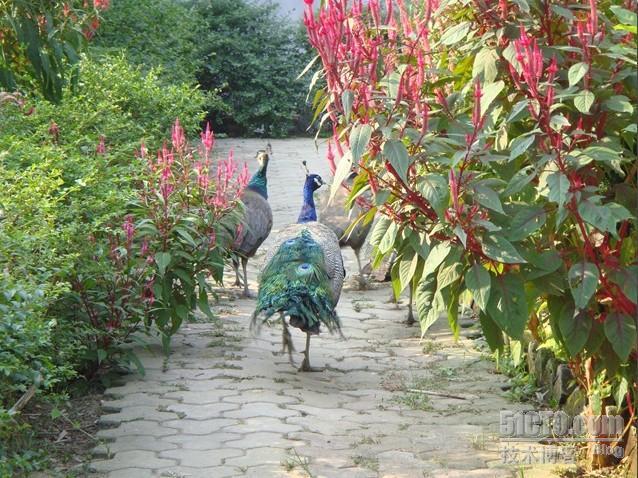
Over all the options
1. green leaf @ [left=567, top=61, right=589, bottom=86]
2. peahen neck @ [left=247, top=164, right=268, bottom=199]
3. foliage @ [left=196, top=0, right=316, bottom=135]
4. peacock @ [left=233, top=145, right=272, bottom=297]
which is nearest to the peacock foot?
peacock @ [left=233, top=145, right=272, bottom=297]

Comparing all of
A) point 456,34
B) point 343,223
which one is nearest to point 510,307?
point 456,34

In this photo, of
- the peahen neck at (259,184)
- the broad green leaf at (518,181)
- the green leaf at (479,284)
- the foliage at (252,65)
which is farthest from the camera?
the foliage at (252,65)

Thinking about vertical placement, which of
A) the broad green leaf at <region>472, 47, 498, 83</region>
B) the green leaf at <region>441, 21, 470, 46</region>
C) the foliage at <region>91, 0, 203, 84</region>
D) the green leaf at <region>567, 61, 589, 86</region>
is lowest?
the green leaf at <region>567, 61, 589, 86</region>

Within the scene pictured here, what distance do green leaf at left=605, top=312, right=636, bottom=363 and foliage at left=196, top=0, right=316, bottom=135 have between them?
1759 cm

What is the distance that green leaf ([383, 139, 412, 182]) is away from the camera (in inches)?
157

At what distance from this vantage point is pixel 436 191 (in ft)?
13.5

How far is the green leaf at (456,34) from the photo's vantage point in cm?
437

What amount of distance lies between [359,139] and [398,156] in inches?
6.7

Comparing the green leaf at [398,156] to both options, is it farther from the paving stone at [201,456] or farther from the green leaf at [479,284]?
the paving stone at [201,456]

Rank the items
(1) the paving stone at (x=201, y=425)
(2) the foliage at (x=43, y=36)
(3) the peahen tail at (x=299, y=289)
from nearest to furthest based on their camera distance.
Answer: (2) the foliage at (x=43, y=36), (1) the paving stone at (x=201, y=425), (3) the peahen tail at (x=299, y=289)

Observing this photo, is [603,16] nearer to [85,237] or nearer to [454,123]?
[454,123]

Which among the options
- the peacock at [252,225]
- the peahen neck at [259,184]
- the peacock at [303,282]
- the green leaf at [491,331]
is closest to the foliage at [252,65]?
the peahen neck at [259,184]

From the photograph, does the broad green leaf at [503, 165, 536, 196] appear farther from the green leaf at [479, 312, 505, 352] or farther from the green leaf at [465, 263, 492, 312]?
the green leaf at [479, 312, 505, 352]

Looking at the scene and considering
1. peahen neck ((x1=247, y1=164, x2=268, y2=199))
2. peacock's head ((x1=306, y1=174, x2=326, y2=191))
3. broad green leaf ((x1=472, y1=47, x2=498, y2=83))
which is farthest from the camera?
peahen neck ((x1=247, y1=164, x2=268, y2=199))
